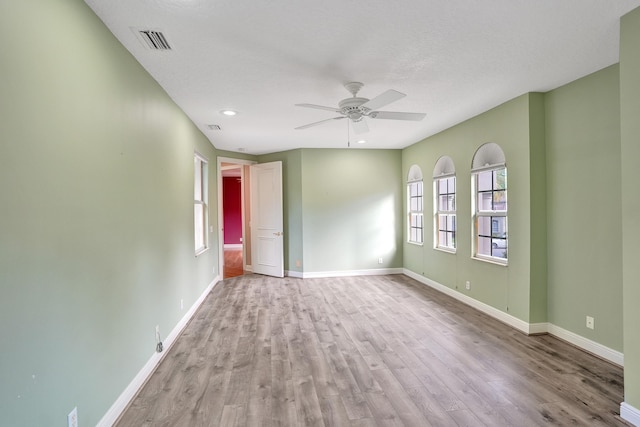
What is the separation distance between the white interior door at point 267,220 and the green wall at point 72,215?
11.2 ft

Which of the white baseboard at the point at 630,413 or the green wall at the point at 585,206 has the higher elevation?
the green wall at the point at 585,206

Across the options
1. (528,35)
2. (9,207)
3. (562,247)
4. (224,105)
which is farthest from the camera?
(224,105)

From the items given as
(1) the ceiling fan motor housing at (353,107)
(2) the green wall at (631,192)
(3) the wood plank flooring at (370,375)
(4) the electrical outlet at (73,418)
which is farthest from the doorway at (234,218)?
(2) the green wall at (631,192)

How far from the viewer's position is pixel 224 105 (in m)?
3.55

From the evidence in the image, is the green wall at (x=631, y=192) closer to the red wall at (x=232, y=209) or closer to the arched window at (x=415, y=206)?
the arched window at (x=415, y=206)

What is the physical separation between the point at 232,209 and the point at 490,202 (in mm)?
8991

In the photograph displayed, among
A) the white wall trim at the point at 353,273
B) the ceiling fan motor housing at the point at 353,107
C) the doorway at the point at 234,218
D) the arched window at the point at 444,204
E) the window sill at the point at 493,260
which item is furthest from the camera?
the doorway at the point at 234,218

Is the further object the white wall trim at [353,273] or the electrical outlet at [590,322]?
the white wall trim at [353,273]

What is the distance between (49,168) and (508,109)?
4111 mm

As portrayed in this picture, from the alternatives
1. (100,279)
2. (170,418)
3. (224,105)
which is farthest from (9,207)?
(224,105)

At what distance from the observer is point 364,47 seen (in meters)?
2.33

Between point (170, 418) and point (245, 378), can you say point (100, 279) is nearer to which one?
A: point (170, 418)

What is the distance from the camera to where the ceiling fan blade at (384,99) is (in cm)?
247

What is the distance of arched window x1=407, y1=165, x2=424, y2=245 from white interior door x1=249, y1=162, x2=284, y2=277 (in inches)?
98.5
